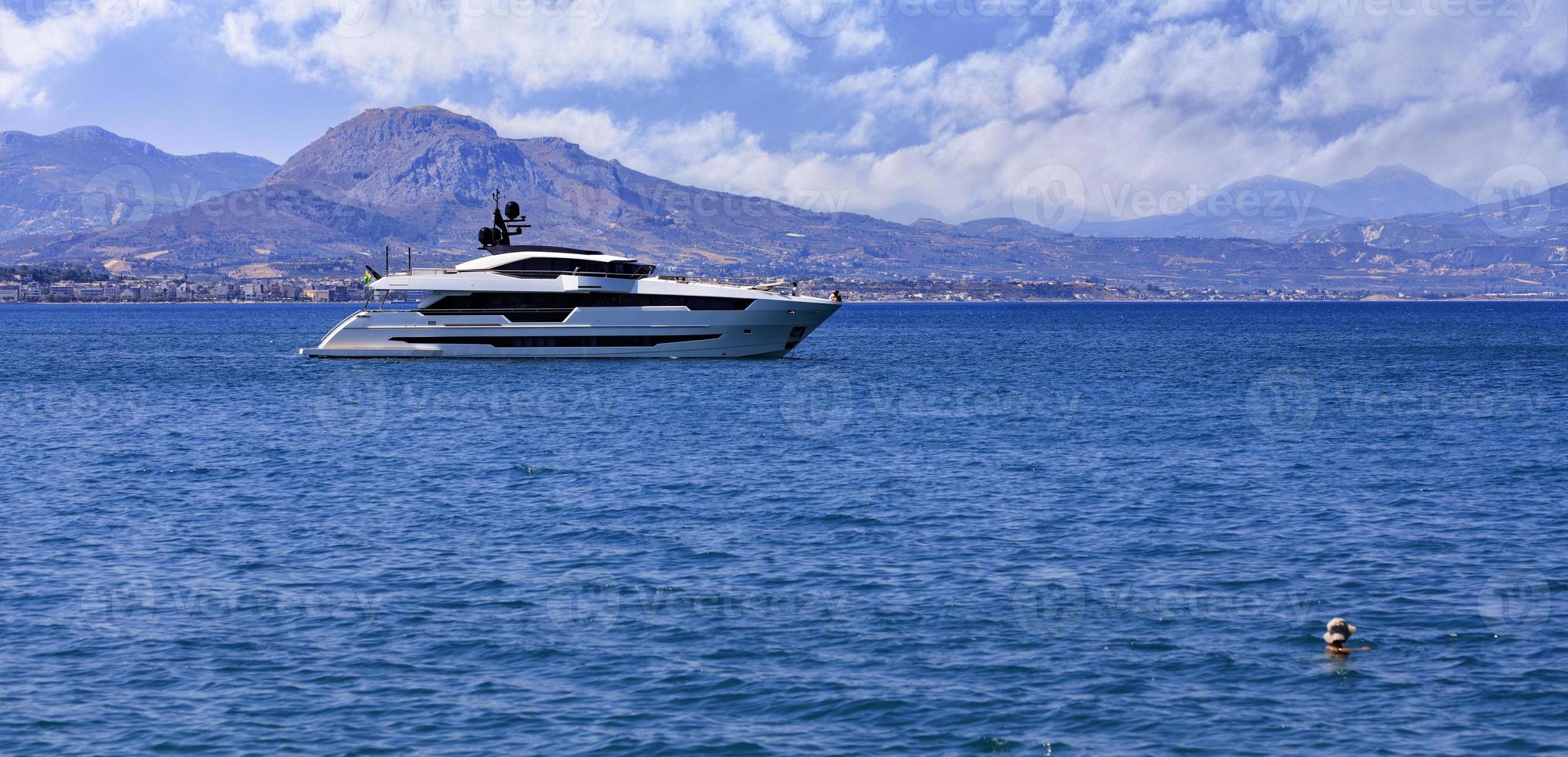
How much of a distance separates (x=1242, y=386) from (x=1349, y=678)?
57179mm

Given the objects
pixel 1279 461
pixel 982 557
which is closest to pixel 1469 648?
pixel 982 557

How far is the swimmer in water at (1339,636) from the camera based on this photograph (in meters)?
19.1

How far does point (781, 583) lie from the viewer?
24.0 meters

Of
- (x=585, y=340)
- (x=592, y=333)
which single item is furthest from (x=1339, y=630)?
(x=585, y=340)

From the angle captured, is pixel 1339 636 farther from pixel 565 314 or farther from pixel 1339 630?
pixel 565 314

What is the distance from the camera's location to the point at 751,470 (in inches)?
1521

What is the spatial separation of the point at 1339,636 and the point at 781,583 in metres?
8.87

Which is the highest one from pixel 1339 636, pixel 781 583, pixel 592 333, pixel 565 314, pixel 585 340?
pixel 565 314

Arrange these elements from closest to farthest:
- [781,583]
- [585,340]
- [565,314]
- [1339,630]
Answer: [1339,630] → [781,583] → [565,314] → [585,340]

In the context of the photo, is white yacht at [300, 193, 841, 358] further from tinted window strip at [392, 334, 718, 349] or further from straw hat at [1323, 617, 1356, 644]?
straw hat at [1323, 617, 1356, 644]

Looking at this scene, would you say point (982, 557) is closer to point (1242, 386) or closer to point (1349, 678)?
point (1349, 678)

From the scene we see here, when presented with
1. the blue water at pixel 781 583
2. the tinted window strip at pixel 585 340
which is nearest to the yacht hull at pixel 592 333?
the tinted window strip at pixel 585 340

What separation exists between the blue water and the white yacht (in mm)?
20965

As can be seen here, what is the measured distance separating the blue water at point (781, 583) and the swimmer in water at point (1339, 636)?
11.0 inches
